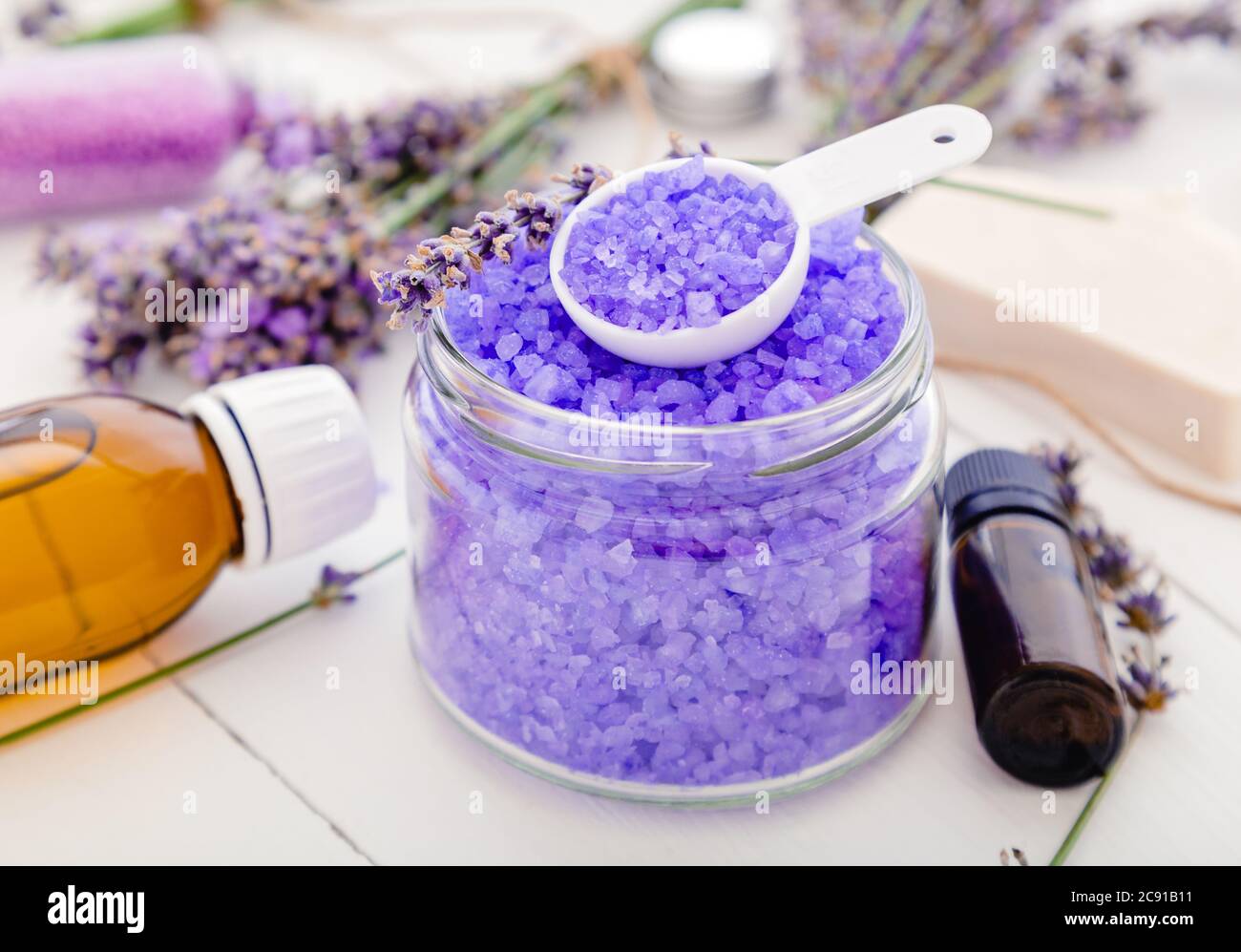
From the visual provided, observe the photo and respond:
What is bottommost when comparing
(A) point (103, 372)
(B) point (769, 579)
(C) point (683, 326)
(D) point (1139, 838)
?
(D) point (1139, 838)

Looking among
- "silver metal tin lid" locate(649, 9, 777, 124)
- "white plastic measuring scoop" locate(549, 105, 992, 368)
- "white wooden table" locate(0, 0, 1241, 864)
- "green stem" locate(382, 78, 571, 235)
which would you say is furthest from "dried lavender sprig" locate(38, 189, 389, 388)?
"silver metal tin lid" locate(649, 9, 777, 124)

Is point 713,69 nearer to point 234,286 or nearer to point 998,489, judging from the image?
point 234,286

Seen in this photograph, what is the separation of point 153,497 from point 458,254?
0.31 metres

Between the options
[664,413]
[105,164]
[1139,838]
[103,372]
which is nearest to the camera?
[664,413]

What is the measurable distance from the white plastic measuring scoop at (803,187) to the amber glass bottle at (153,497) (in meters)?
0.26

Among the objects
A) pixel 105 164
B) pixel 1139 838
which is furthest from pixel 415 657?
pixel 105 164

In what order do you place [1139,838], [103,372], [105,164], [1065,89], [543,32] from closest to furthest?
[1139,838] < [103,372] < [105,164] < [1065,89] < [543,32]

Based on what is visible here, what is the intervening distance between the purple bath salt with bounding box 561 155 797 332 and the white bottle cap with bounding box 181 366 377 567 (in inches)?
10.0

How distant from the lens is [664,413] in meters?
0.81

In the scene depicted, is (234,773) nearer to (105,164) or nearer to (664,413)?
(664,413)

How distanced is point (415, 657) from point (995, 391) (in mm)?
632

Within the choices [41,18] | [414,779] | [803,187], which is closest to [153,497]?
[414,779]

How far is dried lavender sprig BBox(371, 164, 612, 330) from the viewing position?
83 cm

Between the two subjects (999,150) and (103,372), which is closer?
(103,372)
